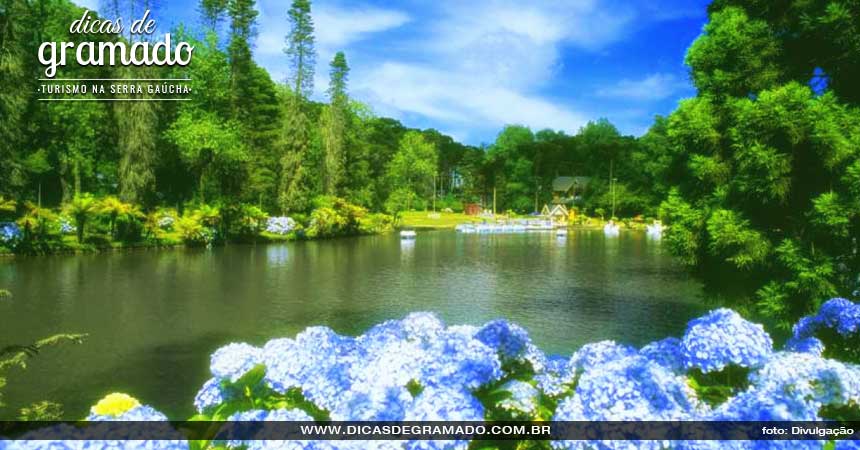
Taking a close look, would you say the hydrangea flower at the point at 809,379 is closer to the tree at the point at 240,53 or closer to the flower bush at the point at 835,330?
the flower bush at the point at 835,330

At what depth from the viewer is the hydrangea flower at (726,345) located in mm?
2438

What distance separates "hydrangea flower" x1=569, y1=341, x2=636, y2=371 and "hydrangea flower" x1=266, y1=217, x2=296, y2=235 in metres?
30.6

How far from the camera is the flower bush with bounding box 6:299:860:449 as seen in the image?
1938 millimetres

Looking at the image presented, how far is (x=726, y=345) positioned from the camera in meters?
2.46

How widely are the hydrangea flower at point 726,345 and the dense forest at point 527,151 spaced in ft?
10.5

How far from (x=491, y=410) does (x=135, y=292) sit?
13.9 meters

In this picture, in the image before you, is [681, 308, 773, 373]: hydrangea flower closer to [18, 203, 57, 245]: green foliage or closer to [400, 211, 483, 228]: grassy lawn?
[18, 203, 57, 245]: green foliage

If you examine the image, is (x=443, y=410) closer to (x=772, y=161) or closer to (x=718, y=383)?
(x=718, y=383)

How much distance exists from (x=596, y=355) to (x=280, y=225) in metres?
→ 31.2

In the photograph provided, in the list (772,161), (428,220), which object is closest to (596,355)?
(772,161)

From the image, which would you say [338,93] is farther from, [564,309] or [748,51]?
[748,51]

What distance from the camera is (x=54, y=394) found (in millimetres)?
6957

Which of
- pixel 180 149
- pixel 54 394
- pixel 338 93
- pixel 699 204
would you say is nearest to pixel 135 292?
pixel 54 394

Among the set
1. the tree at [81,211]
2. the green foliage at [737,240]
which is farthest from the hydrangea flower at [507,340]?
the tree at [81,211]
